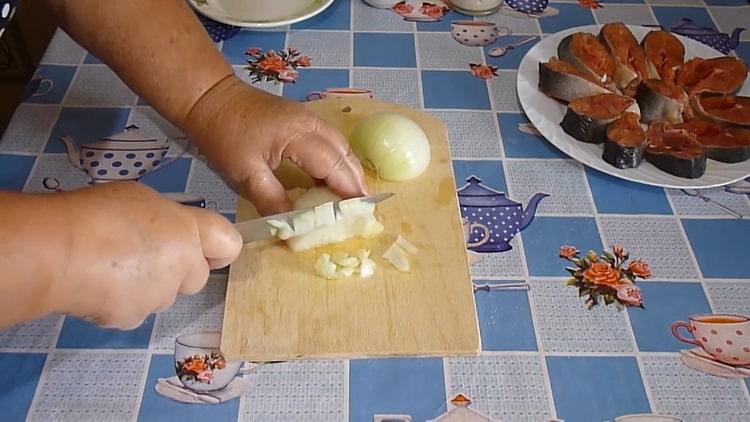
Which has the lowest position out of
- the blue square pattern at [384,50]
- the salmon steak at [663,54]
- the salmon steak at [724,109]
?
the blue square pattern at [384,50]

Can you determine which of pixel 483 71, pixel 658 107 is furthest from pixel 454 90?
pixel 658 107

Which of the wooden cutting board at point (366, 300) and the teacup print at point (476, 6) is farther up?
the teacup print at point (476, 6)

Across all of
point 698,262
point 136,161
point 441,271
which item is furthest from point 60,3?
point 698,262

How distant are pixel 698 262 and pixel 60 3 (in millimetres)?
774

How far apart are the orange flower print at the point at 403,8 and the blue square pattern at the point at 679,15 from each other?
40 cm

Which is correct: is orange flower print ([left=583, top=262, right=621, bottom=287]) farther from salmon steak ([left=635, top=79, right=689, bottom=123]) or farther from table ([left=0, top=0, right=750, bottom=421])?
salmon steak ([left=635, top=79, right=689, bottom=123])

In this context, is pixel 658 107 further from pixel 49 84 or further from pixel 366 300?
pixel 49 84

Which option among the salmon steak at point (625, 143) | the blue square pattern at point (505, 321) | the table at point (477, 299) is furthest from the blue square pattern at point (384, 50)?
the blue square pattern at point (505, 321)

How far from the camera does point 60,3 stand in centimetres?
84

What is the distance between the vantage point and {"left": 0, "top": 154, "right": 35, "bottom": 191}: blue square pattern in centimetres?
91

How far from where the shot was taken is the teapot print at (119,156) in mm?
921

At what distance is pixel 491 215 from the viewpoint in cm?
89

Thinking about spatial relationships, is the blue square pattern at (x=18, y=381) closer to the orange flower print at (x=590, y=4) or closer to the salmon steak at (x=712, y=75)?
the salmon steak at (x=712, y=75)

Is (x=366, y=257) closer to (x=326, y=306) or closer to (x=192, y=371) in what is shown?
(x=326, y=306)
